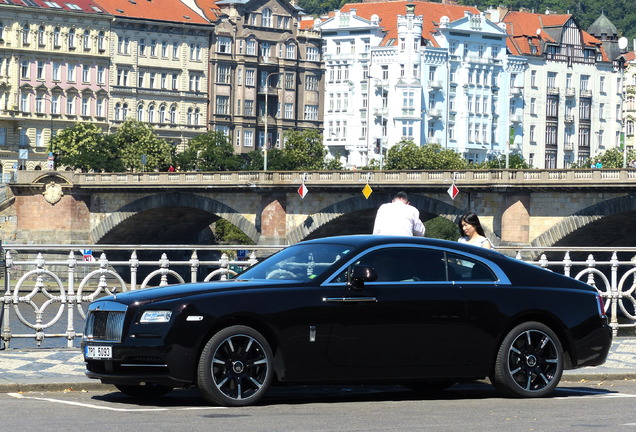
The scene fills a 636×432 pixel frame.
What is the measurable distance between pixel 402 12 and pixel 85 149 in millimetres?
37872

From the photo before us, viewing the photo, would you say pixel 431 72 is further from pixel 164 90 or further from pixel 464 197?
pixel 464 197

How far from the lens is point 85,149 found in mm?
103875

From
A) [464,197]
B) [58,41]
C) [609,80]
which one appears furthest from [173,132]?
[464,197]

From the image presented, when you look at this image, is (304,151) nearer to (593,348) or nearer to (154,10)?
(154,10)

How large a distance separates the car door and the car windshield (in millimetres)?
258

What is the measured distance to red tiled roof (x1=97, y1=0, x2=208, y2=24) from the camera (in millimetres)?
117250

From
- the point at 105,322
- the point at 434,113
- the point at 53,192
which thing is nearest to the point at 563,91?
the point at 434,113

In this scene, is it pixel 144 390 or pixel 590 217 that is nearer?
pixel 144 390

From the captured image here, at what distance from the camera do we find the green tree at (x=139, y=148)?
10462 cm

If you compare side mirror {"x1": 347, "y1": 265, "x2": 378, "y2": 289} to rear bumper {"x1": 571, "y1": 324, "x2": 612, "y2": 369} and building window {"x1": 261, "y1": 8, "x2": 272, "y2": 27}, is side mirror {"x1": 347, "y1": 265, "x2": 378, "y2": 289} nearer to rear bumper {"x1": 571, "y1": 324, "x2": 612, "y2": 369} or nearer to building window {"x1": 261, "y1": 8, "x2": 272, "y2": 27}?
rear bumper {"x1": 571, "y1": 324, "x2": 612, "y2": 369}

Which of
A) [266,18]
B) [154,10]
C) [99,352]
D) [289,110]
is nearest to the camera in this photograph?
[99,352]

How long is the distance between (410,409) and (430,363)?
26.5 inches

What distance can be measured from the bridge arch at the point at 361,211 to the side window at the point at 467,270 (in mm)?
52422

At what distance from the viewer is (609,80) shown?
14350 centimetres
